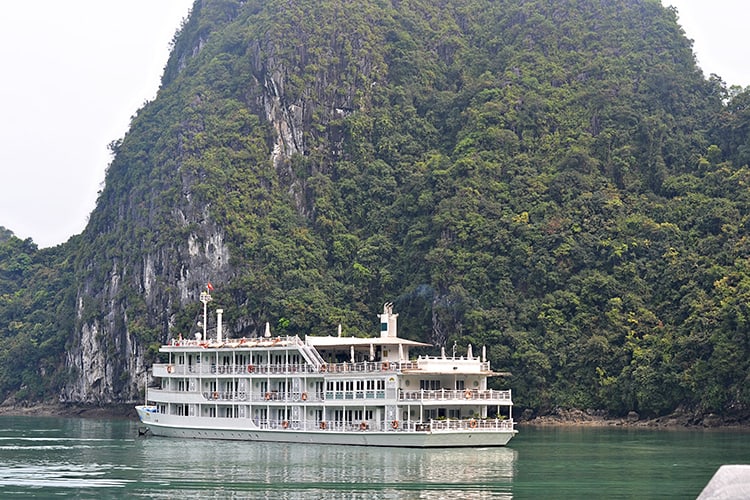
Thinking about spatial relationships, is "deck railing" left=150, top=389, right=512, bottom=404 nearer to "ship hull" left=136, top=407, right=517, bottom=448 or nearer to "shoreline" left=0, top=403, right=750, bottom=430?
"ship hull" left=136, top=407, right=517, bottom=448

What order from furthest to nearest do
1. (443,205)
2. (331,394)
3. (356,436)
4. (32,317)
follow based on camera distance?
(32,317) → (443,205) → (331,394) → (356,436)

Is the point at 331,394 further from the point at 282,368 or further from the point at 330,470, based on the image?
the point at 330,470

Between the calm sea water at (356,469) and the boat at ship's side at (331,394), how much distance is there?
4.09 feet

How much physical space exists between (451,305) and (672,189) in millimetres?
19760

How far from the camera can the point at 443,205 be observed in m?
93.4

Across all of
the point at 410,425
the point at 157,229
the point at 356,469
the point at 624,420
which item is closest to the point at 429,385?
the point at 410,425

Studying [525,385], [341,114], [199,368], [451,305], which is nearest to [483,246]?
[451,305]

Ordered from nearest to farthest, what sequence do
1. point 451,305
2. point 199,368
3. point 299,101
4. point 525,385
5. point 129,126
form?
1. point 199,368
2. point 525,385
3. point 451,305
4. point 299,101
5. point 129,126

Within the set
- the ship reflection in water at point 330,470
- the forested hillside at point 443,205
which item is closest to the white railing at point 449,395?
the ship reflection in water at point 330,470

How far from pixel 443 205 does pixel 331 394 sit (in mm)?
44501

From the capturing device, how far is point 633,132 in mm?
97125

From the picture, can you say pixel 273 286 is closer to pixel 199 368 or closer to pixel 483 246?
pixel 483 246

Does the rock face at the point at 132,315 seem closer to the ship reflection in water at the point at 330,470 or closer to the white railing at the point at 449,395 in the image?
the ship reflection in water at the point at 330,470

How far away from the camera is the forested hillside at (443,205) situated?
79562mm
